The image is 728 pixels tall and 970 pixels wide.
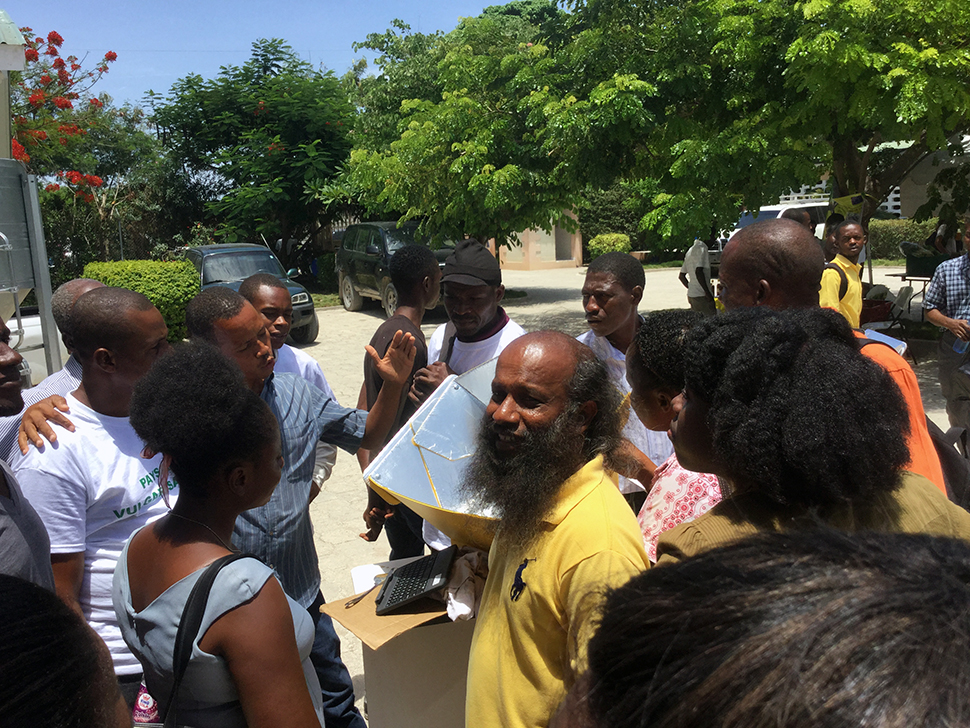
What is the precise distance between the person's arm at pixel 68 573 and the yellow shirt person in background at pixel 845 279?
4.08 m

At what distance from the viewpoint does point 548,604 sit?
1750mm

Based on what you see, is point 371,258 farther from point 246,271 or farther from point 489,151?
point 489,151

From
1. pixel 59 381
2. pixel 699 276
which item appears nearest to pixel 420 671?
pixel 59 381

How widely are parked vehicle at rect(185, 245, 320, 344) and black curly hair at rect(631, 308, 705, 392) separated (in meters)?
11.5

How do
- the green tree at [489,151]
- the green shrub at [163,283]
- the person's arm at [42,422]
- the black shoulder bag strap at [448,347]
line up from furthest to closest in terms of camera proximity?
the green shrub at [163,283] < the green tree at [489,151] < the black shoulder bag strap at [448,347] < the person's arm at [42,422]

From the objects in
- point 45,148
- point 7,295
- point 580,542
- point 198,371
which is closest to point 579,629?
point 580,542

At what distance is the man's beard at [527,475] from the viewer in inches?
75.8

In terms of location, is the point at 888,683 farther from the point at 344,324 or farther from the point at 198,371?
the point at 344,324

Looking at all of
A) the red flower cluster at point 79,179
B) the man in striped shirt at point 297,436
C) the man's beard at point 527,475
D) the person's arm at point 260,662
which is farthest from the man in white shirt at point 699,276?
the red flower cluster at point 79,179

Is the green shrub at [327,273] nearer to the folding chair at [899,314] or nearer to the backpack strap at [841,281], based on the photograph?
the folding chair at [899,314]

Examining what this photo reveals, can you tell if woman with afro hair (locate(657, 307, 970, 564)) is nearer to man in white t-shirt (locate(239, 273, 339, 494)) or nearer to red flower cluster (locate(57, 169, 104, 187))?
man in white t-shirt (locate(239, 273, 339, 494))

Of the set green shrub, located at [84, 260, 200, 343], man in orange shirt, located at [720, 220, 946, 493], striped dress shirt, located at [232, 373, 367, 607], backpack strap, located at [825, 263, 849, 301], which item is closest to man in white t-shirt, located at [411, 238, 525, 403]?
striped dress shirt, located at [232, 373, 367, 607]

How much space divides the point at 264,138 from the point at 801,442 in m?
22.2

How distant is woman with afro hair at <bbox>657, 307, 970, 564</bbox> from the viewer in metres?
1.45
